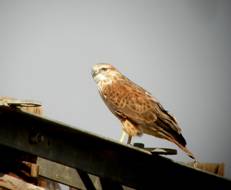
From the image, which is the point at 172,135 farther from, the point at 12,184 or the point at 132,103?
the point at 12,184

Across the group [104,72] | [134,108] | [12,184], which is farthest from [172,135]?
[104,72]

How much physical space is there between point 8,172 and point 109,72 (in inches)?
174

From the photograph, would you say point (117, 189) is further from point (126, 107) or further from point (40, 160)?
point (126, 107)

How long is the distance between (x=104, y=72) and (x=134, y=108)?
152 cm

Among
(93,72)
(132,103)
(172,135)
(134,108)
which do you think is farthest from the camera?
(93,72)

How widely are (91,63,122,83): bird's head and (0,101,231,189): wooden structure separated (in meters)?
3.97

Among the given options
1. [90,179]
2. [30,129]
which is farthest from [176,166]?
[30,129]

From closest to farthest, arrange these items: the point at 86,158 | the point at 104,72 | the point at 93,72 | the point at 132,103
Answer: the point at 86,158 < the point at 132,103 < the point at 104,72 < the point at 93,72

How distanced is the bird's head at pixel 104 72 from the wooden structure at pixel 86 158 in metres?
3.97

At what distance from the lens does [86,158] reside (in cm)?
446

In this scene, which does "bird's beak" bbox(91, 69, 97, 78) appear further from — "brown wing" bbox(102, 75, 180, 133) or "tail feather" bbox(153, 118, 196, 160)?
"tail feather" bbox(153, 118, 196, 160)

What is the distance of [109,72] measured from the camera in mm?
9156

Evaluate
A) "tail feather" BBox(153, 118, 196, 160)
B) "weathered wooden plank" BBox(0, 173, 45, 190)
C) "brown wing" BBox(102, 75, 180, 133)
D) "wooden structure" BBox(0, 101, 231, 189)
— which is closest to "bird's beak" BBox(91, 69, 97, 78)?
"brown wing" BBox(102, 75, 180, 133)

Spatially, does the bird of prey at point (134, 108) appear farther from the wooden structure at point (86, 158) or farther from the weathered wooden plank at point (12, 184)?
the weathered wooden plank at point (12, 184)
